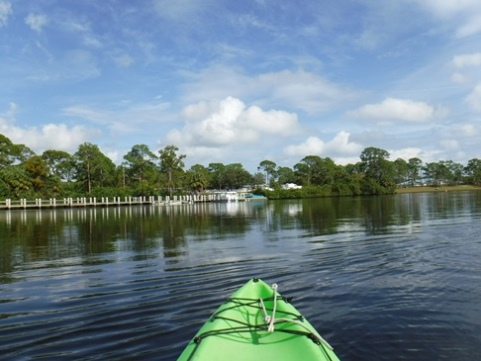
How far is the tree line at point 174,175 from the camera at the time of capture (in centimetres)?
7971

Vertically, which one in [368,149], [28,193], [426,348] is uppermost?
[368,149]

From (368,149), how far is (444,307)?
13768 cm

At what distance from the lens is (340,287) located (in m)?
10.7

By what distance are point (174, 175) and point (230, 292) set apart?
8699 cm

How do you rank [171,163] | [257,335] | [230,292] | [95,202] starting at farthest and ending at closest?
[171,163]
[95,202]
[230,292]
[257,335]

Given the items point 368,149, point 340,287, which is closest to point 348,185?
point 368,149

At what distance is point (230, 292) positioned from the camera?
1042 cm

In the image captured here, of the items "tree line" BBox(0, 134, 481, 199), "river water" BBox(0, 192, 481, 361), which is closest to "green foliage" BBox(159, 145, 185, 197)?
"tree line" BBox(0, 134, 481, 199)

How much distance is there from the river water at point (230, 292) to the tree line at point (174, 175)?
66.2 m

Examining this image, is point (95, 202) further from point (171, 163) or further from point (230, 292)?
point (230, 292)

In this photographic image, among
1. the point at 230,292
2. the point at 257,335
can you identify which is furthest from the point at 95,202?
the point at 257,335

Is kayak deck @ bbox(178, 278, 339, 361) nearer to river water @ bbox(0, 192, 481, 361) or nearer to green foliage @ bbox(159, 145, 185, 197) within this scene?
river water @ bbox(0, 192, 481, 361)

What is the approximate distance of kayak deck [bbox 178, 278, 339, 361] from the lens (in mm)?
5043

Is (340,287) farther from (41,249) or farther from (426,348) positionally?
(41,249)
